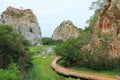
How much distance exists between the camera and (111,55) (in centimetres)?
4931

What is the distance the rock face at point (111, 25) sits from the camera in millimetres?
49406

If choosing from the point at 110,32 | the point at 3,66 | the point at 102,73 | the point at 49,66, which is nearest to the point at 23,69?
the point at 3,66

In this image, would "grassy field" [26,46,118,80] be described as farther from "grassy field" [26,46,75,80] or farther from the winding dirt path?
the winding dirt path

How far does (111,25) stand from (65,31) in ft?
218

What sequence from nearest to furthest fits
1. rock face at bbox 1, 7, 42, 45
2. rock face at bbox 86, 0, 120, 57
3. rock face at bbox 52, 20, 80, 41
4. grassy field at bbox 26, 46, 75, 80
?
grassy field at bbox 26, 46, 75, 80 < rock face at bbox 86, 0, 120, 57 < rock face at bbox 1, 7, 42, 45 < rock face at bbox 52, 20, 80, 41

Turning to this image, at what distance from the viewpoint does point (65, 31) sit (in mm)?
116312

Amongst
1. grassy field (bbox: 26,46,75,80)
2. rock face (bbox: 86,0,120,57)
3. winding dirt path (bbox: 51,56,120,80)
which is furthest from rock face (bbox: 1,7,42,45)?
winding dirt path (bbox: 51,56,120,80)

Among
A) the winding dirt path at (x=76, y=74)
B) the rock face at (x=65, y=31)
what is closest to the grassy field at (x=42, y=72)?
the winding dirt path at (x=76, y=74)

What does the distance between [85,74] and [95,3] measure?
14362 mm

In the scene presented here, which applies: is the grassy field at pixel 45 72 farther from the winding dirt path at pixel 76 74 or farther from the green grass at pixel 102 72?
the winding dirt path at pixel 76 74

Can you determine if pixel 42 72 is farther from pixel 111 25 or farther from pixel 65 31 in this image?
pixel 65 31

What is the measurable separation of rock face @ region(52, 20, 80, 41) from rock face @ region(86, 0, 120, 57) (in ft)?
194

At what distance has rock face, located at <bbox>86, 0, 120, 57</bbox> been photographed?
49.4m

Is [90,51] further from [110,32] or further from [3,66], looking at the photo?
[3,66]
